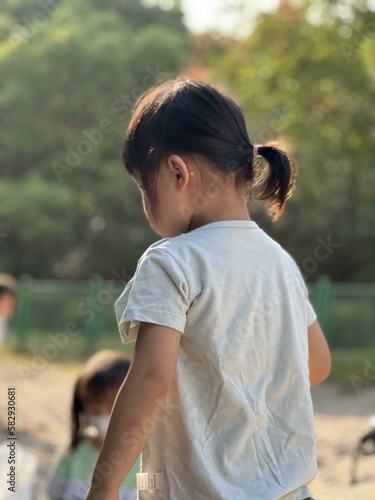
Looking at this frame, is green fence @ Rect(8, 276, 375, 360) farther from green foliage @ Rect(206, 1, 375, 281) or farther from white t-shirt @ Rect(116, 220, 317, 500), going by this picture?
white t-shirt @ Rect(116, 220, 317, 500)

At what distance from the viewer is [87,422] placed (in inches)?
141

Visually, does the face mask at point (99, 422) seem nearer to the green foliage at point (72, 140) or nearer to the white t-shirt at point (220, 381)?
the white t-shirt at point (220, 381)

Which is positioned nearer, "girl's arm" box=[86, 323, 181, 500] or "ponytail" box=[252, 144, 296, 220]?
"girl's arm" box=[86, 323, 181, 500]

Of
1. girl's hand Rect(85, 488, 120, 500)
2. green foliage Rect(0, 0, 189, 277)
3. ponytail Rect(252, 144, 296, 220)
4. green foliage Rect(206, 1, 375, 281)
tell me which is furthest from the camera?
green foliage Rect(0, 0, 189, 277)

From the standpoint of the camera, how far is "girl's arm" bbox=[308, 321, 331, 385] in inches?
75.7

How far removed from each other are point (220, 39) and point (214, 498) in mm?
21660

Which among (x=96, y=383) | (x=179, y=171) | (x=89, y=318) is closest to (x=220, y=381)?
(x=179, y=171)

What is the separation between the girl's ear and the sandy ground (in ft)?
7.13

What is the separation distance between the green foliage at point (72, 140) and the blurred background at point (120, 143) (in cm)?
3

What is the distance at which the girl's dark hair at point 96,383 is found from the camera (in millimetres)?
3523

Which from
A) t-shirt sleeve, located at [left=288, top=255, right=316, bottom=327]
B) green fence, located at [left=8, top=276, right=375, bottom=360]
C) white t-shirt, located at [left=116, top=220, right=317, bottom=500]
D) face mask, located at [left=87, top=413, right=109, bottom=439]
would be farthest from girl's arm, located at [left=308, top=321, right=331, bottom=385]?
green fence, located at [left=8, top=276, right=375, bottom=360]

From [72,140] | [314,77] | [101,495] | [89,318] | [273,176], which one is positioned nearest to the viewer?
[101,495]

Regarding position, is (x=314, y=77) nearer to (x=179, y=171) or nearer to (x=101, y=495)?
(x=179, y=171)

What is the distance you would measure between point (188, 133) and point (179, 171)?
0.23 ft
